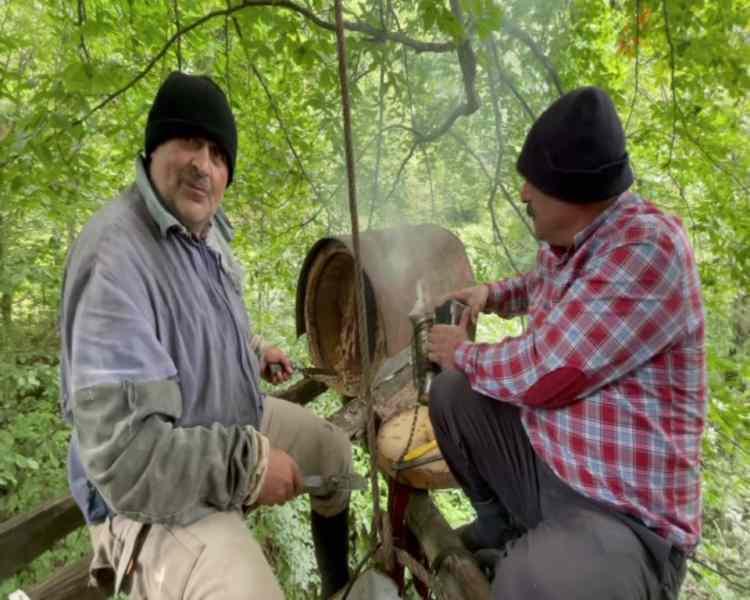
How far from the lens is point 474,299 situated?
242 centimetres

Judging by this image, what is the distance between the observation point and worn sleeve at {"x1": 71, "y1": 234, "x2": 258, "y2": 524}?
1.51 meters

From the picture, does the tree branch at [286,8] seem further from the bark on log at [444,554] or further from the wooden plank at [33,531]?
the bark on log at [444,554]

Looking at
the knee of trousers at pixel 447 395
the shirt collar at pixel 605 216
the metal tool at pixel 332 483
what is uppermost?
the shirt collar at pixel 605 216

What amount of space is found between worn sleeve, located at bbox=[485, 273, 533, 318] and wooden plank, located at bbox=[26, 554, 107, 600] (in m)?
2.16

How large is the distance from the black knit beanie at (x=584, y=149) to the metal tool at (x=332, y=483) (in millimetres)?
A: 1525

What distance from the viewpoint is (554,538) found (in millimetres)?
1524

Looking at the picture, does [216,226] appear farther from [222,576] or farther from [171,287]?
[222,576]

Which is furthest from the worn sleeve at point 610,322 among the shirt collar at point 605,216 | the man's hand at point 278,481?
the man's hand at point 278,481

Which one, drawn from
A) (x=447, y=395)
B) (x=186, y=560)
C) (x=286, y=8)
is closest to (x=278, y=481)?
(x=186, y=560)

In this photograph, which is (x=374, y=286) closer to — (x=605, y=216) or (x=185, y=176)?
(x=185, y=176)

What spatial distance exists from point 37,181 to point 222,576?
2.33 meters

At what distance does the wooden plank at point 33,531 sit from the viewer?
210cm

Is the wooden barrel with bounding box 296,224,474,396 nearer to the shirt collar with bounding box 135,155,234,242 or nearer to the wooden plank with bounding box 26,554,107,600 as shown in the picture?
the shirt collar with bounding box 135,155,234,242

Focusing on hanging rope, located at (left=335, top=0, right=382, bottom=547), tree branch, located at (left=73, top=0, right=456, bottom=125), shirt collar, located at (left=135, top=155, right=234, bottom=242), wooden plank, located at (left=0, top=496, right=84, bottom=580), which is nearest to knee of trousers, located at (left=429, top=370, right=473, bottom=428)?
hanging rope, located at (left=335, top=0, right=382, bottom=547)
